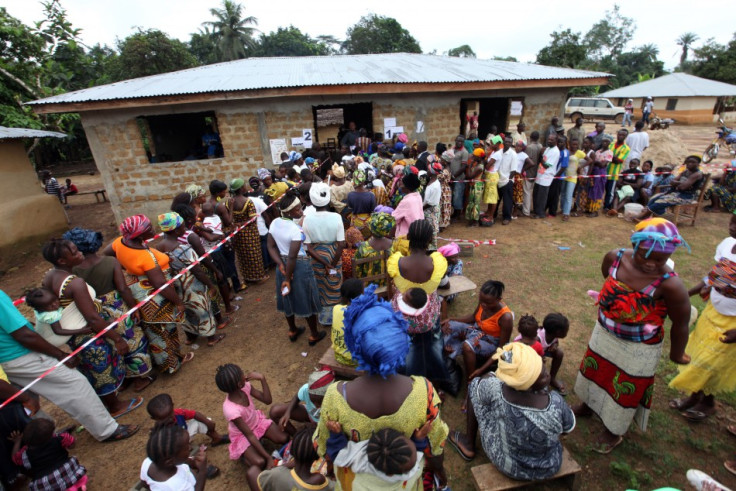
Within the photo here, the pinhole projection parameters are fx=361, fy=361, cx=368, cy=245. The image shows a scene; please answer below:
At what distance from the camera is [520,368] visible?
226 cm

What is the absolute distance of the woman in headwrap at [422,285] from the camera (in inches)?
125

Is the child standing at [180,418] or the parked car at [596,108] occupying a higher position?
the parked car at [596,108]

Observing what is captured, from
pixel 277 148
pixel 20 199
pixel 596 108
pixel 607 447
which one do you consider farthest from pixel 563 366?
pixel 596 108

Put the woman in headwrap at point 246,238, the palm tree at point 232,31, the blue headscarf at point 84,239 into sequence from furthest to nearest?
1. the palm tree at point 232,31
2. the woman in headwrap at point 246,238
3. the blue headscarf at point 84,239

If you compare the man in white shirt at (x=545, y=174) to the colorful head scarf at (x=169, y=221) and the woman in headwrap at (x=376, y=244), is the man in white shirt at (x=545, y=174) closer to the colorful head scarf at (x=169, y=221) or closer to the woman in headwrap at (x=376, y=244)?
the woman in headwrap at (x=376, y=244)

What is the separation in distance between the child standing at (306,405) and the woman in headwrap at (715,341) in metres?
3.14

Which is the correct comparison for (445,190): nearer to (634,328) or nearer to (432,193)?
(432,193)

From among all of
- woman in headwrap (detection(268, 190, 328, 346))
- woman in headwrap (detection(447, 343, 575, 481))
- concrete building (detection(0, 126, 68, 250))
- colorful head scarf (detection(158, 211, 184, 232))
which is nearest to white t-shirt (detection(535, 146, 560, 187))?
woman in headwrap (detection(268, 190, 328, 346))

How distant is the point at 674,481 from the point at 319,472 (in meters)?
2.78

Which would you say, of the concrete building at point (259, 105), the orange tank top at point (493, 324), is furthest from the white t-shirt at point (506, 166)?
the orange tank top at point (493, 324)

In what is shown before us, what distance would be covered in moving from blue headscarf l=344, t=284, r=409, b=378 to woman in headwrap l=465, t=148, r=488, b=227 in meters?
6.64

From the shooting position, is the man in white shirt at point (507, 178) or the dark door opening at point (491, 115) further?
the dark door opening at point (491, 115)

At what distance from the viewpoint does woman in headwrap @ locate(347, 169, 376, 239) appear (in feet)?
18.0

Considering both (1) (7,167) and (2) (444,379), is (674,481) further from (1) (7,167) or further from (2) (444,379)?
(1) (7,167)
